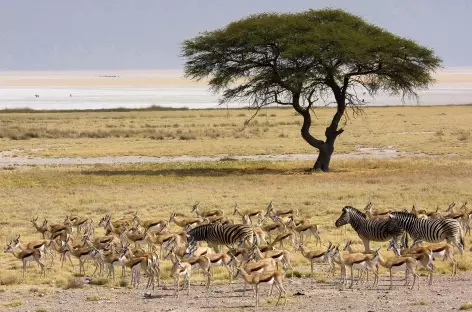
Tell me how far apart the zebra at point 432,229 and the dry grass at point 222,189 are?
52 cm

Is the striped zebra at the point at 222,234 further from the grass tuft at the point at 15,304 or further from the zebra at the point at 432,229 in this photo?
the grass tuft at the point at 15,304

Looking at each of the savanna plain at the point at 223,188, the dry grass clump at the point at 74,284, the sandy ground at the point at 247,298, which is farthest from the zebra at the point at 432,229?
the dry grass clump at the point at 74,284

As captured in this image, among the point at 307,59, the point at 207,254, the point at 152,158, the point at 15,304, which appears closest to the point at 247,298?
the point at 207,254

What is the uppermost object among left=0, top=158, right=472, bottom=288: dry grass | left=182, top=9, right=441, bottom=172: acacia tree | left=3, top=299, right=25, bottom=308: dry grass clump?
left=182, top=9, right=441, bottom=172: acacia tree

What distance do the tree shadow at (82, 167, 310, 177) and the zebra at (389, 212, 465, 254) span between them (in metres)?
19.4

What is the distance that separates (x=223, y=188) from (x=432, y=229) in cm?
1547

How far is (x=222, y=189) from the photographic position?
35.2 m

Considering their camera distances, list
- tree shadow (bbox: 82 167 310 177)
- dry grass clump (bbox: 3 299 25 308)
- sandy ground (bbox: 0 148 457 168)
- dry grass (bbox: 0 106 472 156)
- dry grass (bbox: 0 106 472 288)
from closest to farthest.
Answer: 1. dry grass clump (bbox: 3 299 25 308)
2. dry grass (bbox: 0 106 472 288)
3. tree shadow (bbox: 82 167 310 177)
4. sandy ground (bbox: 0 148 457 168)
5. dry grass (bbox: 0 106 472 156)

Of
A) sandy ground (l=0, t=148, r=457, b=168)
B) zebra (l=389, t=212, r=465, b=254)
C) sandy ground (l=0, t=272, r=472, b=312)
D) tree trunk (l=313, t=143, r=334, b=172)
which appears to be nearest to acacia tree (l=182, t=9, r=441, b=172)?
tree trunk (l=313, t=143, r=334, b=172)

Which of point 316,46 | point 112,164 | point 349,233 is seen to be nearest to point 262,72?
point 316,46

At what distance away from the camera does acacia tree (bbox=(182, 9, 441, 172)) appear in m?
43.2

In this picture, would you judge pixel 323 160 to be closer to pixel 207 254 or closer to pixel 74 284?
pixel 207 254

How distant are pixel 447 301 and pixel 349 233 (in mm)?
8347

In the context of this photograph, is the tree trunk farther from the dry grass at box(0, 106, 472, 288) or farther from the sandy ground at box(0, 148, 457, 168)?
the sandy ground at box(0, 148, 457, 168)
